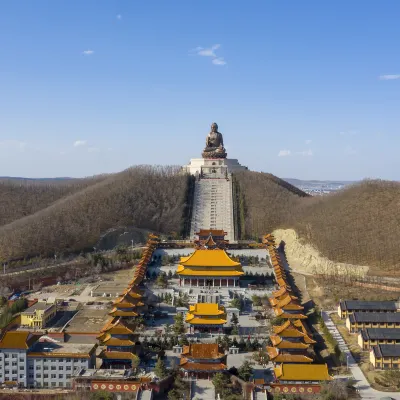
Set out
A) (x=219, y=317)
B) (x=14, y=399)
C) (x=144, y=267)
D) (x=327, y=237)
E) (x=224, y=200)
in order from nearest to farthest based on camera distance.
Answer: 1. (x=14, y=399)
2. (x=219, y=317)
3. (x=144, y=267)
4. (x=327, y=237)
5. (x=224, y=200)

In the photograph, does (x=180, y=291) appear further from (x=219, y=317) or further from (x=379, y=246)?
(x=379, y=246)

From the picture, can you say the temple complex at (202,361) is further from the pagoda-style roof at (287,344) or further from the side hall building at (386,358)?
the side hall building at (386,358)

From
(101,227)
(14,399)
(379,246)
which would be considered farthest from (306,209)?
(14,399)

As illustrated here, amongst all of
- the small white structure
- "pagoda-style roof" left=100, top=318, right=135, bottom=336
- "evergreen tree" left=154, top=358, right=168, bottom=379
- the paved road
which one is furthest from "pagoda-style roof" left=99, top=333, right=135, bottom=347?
the small white structure

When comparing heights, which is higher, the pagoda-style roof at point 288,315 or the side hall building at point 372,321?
the pagoda-style roof at point 288,315

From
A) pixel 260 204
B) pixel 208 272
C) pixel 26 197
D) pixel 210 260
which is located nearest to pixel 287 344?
pixel 208 272

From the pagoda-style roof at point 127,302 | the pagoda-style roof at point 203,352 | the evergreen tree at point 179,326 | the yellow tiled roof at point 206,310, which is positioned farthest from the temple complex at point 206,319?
the pagoda-style roof at point 203,352
